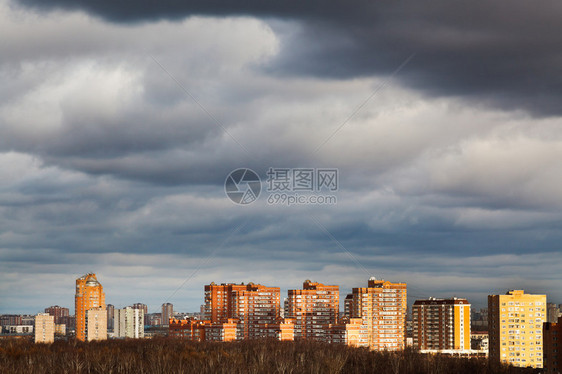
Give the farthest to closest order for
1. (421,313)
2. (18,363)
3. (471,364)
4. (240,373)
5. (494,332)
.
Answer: (421,313) → (494,332) → (471,364) → (18,363) → (240,373)

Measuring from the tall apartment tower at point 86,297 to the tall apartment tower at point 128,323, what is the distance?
630 cm

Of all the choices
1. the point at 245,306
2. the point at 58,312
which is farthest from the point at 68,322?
the point at 245,306

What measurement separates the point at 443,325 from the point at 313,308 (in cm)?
1959

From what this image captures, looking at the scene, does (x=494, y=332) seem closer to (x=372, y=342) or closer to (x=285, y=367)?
(x=372, y=342)

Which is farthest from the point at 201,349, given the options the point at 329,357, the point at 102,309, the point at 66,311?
the point at 66,311

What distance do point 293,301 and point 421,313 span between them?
20715mm

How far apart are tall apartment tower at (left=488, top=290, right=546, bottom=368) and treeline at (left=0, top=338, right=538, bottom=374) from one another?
54.2ft

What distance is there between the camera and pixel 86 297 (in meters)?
115

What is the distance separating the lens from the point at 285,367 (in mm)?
53312

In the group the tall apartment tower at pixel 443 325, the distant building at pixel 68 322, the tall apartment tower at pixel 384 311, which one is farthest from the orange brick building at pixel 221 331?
the distant building at pixel 68 322

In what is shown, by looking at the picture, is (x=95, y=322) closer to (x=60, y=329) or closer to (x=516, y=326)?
(x=60, y=329)

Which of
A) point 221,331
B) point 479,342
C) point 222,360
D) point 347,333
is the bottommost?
point 479,342

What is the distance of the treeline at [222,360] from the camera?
2119 inches

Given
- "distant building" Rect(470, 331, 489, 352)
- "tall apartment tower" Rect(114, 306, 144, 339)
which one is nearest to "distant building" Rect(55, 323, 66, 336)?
"tall apartment tower" Rect(114, 306, 144, 339)
